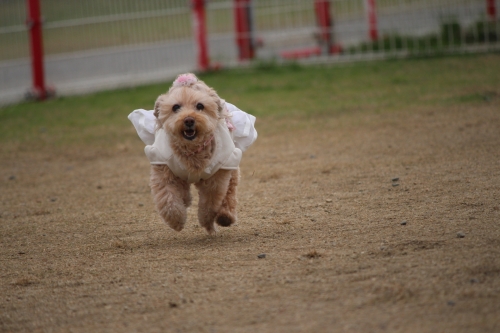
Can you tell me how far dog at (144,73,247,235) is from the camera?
4785 millimetres

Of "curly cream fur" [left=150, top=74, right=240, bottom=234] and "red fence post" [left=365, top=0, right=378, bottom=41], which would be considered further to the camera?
"red fence post" [left=365, top=0, right=378, bottom=41]

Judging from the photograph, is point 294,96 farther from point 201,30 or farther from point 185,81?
point 185,81

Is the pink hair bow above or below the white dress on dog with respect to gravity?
above

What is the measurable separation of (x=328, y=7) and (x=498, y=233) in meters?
10.3

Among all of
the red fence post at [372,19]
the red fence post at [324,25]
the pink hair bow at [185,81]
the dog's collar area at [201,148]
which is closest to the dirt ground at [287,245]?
the dog's collar area at [201,148]

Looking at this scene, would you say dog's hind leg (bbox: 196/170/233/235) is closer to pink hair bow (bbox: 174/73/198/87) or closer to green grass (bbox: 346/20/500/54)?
pink hair bow (bbox: 174/73/198/87)

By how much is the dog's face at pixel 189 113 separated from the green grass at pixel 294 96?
4.88m

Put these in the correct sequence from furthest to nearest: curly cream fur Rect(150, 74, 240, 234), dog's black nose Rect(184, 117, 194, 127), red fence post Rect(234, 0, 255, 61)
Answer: red fence post Rect(234, 0, 255, 61)
curly cream fur Rect(150, 74, 240, 234)
dog's black nose Rect(184, 117, 194, 127)

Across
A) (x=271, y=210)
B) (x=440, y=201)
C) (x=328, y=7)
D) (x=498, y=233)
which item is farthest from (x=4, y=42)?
(x=498, y=233)

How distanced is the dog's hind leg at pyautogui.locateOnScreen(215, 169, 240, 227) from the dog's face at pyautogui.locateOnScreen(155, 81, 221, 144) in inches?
19.7

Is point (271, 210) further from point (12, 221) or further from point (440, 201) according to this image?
point (12, 221)

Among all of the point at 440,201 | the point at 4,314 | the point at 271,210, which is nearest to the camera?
the point at 4,314

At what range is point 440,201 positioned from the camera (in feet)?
17.6

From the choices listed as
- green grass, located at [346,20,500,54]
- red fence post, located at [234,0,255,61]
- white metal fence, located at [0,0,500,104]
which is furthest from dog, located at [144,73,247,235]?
red fence post, located at [234,0,255,61]
